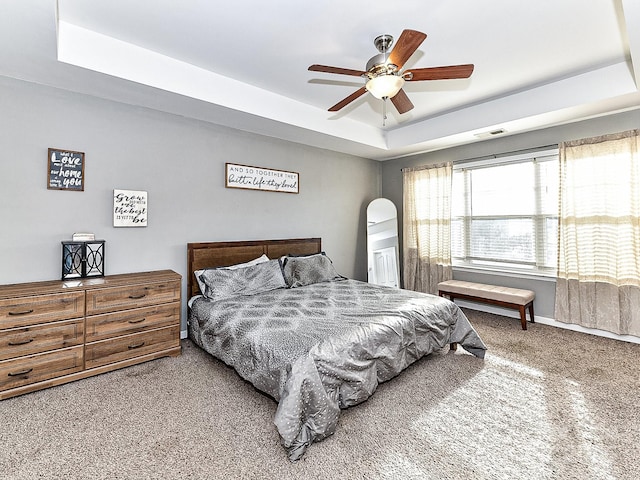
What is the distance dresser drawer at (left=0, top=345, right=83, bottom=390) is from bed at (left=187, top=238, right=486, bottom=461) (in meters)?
0.96

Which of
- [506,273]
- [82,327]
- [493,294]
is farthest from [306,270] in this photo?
[506,273]

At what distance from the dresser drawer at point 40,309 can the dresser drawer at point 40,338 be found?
0.05 meters

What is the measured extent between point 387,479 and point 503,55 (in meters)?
3.33

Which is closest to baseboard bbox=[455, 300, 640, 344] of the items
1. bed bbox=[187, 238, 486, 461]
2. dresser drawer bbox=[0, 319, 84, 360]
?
bed bbox=[187, 238, 486, 461]

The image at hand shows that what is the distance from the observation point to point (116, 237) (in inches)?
120

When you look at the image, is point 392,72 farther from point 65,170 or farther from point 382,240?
point 382,240

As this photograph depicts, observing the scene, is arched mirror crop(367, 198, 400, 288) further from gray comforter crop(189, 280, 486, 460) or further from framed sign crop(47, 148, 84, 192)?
framed sign crop(47, 148, 84, 192)

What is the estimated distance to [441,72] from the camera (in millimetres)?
2160

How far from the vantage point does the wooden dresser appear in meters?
2.24

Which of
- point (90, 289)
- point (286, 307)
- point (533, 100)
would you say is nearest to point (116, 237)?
point (90, 289)

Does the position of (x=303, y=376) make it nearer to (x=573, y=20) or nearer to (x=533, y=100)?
(x=573, y=20)

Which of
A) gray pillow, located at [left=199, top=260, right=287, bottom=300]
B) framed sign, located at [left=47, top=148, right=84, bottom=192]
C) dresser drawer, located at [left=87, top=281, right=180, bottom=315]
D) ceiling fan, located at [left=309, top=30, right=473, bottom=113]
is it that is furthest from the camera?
gray pillow, located at [left=199, top=260, right=287, bottom=300]

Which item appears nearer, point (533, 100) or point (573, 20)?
point (573, 20)

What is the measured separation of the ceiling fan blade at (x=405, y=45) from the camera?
5.87 ft
